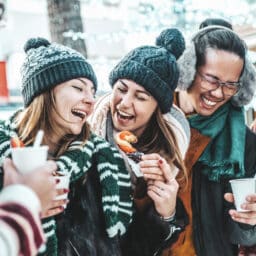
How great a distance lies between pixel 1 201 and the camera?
125 centimetres

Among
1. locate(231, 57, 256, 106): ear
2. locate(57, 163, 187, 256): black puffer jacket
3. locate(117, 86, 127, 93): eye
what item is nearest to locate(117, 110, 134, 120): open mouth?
locate(117, 86, 127, 93): eye

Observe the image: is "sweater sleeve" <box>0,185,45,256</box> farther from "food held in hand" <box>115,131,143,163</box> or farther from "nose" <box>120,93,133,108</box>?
"nose" <box>120,93,133,108</box>

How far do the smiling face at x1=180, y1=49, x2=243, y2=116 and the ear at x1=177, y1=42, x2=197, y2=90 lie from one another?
5cm

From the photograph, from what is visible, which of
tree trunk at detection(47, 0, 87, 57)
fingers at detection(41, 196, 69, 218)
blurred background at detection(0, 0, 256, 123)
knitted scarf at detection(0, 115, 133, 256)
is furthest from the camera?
tree trunk at detection(47, 0, 87, 57)

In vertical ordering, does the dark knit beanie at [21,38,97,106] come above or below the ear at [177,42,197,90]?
above

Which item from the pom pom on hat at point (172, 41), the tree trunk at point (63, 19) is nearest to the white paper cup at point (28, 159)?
the pom pom on hat at point (172, 41)

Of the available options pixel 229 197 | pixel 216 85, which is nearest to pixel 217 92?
pixel 216 85

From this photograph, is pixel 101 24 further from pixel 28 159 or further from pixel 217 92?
pixel 28 159

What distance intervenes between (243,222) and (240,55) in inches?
35.7

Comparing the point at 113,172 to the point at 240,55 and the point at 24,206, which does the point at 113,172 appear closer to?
the point at 24,206

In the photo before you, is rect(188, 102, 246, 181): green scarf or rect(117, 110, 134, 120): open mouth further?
rect(188, 102, 246, 181): green scarf

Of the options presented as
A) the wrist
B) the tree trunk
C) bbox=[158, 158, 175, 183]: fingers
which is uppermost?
the tree trunk

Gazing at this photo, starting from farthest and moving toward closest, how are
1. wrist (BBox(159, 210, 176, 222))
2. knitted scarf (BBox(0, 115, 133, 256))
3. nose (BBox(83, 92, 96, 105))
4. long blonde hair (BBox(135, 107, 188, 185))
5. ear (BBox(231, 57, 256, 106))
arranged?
ear (BBox(231, 57, 256, 106))
long blonde hair (BBox(135, 107, 188, 185))
wrist (BBox(159, 210, 176, 222))
nose (BBox(83, 92, 96, 105))
knitted scarf (BBox(0, 115, 133, 256))

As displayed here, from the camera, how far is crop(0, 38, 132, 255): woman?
6.46ft
